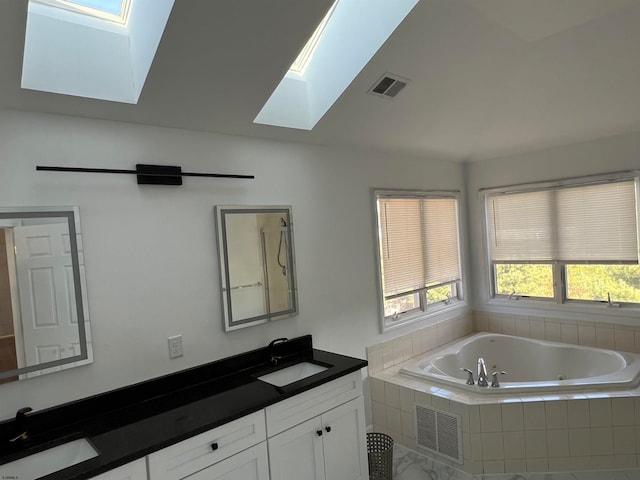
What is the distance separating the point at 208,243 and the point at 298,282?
690 mm

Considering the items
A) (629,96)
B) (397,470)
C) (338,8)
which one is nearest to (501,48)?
(338,8)

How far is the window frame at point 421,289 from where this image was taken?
10.5ft

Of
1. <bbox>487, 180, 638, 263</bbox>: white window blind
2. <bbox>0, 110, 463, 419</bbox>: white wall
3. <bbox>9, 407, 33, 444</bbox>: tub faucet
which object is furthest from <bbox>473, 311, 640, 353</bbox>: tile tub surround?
<bbox>9, 407, 33, 444</bbox>: tub faucet

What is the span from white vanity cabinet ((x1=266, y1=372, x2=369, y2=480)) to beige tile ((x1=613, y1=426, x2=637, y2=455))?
5.14 feet

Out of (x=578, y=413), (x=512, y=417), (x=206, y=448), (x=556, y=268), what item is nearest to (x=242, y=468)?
(x=206, y=448)

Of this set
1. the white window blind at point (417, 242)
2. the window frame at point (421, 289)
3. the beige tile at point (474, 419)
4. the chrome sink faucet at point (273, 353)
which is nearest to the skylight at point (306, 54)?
the window frame at point (421, 289)

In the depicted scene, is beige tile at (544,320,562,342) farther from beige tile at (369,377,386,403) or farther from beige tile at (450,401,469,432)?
beige tile at (369,377,386,403)

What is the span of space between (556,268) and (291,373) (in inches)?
104

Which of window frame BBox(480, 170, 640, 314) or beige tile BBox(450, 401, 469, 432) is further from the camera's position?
window frame BBox(480, 170, 640, 314)

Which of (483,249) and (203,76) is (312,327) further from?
(483,249)

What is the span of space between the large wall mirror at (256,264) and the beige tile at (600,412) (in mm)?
1946

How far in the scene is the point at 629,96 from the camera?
8.61 feet

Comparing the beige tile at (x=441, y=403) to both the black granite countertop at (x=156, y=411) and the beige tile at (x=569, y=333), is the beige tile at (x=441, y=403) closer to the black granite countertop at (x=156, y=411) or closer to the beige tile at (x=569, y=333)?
the black granite countertop at (x=156, y=411)

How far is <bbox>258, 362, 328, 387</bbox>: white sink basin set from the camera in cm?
231
